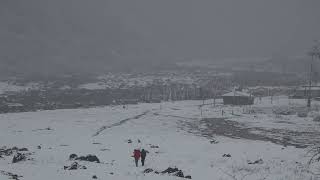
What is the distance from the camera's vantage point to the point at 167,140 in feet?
120

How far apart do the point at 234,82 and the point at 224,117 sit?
133ft

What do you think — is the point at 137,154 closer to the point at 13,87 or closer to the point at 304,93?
the point at 304,93

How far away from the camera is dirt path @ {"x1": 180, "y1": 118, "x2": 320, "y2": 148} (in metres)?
36.9

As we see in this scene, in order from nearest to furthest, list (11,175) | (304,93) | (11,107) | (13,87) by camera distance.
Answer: (11,175), (11,107), (304,93), (13,87)

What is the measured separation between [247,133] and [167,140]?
322 inches

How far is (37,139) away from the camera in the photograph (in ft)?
118

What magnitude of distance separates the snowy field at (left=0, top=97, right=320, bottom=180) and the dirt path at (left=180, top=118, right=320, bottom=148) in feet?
0.26

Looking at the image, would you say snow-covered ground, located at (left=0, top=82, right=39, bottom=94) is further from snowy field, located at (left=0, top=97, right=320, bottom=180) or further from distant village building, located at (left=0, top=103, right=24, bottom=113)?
snowy field, located at (left=0, top=97, right=320, bottom=180)

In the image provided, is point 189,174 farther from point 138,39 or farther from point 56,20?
point 138,39

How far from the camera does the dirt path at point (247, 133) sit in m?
36.9

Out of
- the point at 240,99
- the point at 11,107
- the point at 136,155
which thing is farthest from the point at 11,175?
the point at 240,99

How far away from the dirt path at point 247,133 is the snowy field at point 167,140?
0.08 m

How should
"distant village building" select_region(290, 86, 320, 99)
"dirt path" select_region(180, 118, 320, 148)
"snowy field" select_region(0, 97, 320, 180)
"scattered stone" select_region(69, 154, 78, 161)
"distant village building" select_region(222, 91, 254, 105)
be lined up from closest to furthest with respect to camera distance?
"snowy field" select_region(0, 97, 320, 180) < "scattered stone" select_region(69, 154, 78, 161) < "dirt path" select_region(180, 118, 320, 148) < "distant village building" select_region(222, 91, 254, 105) < "distant village building" select_region(290, 86, 320, 99)

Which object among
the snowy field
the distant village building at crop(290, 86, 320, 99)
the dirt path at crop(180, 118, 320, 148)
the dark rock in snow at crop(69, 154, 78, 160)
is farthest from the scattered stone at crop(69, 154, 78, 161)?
the distant village building at crop(290, 86, 320, 99)
